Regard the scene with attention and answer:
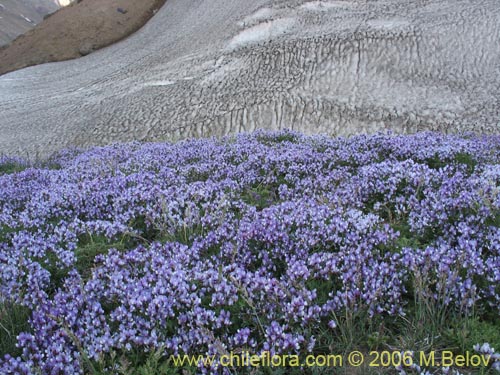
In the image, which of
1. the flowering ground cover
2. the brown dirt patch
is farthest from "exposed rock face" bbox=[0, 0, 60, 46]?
the flowering ground cover

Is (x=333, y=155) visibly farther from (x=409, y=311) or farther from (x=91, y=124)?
(x=91, y=124)

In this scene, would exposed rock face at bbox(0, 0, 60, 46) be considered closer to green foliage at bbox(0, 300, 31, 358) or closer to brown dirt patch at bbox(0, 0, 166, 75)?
brown dirt patch at bbox(0, 0, 166, 75)

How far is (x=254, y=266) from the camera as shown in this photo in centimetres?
316

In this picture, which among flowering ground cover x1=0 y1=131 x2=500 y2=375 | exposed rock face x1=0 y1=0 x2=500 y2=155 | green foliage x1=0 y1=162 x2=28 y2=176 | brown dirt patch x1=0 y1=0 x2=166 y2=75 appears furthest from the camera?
brown dirt patch x1=0 y1=0 x2=166 y2=75

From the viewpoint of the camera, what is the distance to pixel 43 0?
81938 millimetres

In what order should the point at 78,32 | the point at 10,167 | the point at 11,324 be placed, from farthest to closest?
the point at 78,32 → the point at 10,167 → the point at 11,324

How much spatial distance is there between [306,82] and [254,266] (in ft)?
19.0

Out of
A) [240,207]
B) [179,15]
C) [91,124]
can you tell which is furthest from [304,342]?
[179,15]

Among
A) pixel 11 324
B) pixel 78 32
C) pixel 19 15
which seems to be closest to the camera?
pixel 11 324

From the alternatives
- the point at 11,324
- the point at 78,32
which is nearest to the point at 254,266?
the point at 11,324

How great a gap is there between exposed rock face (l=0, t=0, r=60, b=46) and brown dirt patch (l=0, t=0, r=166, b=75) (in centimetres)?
4647

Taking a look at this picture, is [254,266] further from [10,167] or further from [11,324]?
[10,167]

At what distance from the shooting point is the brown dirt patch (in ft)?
Answer: 46.2

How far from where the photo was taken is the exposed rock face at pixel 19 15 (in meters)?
59.3
